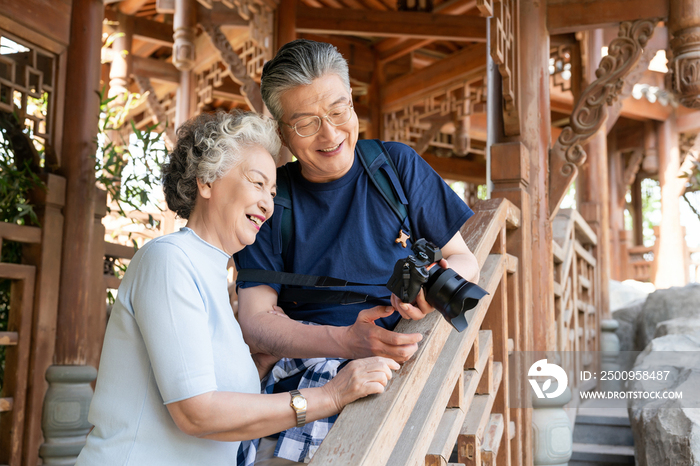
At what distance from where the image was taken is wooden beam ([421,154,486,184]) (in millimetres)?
10094

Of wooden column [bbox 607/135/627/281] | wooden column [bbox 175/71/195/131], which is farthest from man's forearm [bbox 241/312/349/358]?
wooden column [bbox 607/135/627/281]

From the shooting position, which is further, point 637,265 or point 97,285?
point 637,265

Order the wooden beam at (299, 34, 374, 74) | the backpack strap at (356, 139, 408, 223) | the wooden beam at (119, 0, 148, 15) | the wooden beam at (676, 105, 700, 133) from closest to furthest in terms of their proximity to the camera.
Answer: the backpack strap at (356, 139, 408, 223) → the wooden beam at (119, 0, 148, 15) → the wooden beam at (299, 34, 374, 74) → the wooden beam at (676, 105, 700, 133)

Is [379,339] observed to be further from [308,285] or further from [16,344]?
[16,344]

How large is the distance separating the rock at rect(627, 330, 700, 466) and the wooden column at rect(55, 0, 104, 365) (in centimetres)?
279

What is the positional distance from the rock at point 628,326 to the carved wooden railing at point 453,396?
159 inches

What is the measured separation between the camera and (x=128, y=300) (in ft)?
3.96

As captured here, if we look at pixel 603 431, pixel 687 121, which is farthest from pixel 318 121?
pixel 687 121

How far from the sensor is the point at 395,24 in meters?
5.77

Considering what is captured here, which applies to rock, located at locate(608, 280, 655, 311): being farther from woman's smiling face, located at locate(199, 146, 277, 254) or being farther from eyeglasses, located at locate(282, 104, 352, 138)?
woman's smiling face, located at locate(199, 146, 277, 254)

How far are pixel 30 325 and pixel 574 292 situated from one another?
339 centimetres

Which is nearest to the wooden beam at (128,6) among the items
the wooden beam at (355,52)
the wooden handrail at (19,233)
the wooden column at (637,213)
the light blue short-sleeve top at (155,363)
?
the wooden beam at (355,52)

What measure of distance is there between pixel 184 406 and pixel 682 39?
3.08m

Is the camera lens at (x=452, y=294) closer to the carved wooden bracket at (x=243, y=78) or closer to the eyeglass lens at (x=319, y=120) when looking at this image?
the eyeglass lens at (x=319, y=120)
